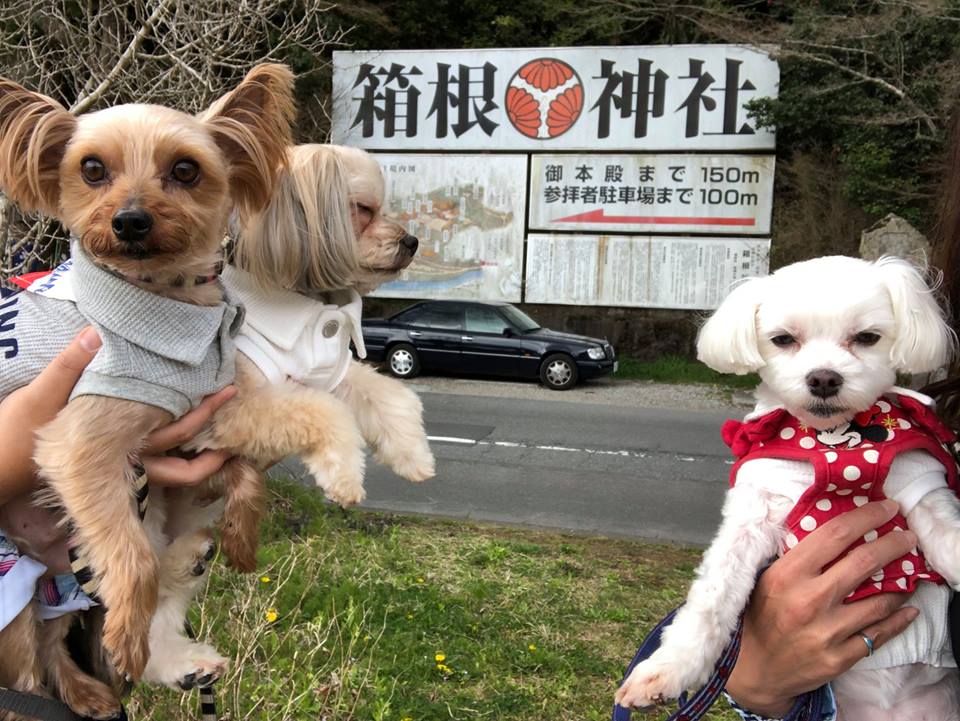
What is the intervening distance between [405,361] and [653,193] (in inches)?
239

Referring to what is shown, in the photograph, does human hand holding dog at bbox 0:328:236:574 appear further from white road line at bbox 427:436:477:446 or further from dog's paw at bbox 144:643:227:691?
white road line at bbox 427:436:477:446

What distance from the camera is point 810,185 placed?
16.5 metres

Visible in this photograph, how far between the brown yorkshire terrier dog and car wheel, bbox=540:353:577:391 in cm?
1291

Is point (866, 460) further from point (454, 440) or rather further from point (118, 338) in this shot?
point (454, 440)

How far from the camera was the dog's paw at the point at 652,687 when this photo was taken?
1633 mm

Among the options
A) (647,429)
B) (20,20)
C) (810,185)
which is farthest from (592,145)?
(20,20)

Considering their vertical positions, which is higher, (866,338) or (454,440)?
(866,338)

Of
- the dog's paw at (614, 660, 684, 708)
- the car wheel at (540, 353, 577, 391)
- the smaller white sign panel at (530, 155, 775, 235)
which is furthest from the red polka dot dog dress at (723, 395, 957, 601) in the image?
the smaller white sign panel at (530, 155, 775, 235)

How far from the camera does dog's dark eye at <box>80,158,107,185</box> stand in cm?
173

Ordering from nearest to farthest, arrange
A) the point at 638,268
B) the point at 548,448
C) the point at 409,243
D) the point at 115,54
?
the point at 409,243 → the point at 115,54 → the point at 548,448 → the point at 638,268

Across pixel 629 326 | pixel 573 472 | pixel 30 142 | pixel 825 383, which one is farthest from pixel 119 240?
pixel 629 326

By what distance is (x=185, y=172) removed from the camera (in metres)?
1.78

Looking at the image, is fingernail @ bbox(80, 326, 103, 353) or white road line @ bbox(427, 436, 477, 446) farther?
white road line @ bbox(427, 436, 477, 446)

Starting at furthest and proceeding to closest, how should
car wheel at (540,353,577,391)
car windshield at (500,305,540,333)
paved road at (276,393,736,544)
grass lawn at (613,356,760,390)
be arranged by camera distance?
grass lawn at (613,356,760,390) < car windshield at (500,305,540,333) < car wheel at (540,353,577,391) < paved road at (276,393,736,544)
